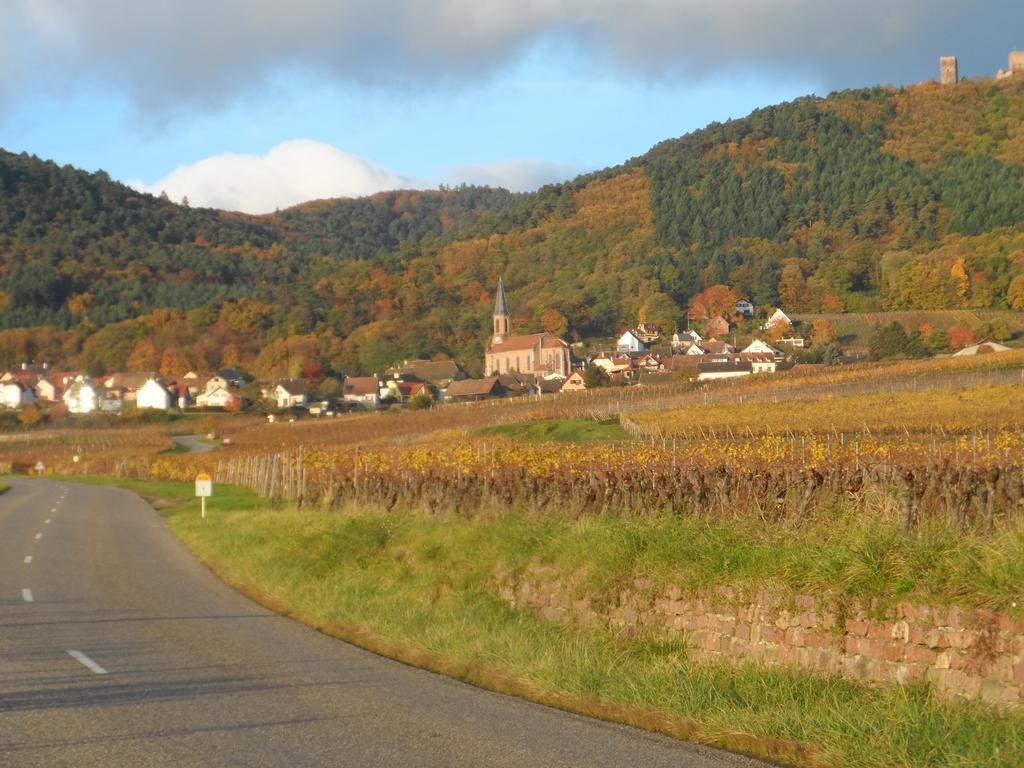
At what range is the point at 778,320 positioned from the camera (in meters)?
150

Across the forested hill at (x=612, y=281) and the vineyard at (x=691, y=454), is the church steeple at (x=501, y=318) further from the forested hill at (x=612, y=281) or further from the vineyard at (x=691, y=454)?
the vineyard at (x=691, y=454)

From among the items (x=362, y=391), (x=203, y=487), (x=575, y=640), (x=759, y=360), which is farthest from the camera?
(x=362, y=391)

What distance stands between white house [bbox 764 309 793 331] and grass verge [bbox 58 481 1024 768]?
427 ft

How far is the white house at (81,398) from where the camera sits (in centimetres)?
13038

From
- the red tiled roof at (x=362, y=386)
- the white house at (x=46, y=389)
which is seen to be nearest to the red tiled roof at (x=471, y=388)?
the red tiled roof at (x=362, y=386)

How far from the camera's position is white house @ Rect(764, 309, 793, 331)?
149 meters

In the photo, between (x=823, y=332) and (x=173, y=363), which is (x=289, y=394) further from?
(x=823, y=332)

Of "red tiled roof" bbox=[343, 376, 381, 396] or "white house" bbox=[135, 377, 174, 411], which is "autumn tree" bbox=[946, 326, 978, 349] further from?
"white house" bbox=[135, 377, 174, 411]

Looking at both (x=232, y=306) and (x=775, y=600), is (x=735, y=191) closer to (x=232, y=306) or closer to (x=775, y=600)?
(x=232, y=306)

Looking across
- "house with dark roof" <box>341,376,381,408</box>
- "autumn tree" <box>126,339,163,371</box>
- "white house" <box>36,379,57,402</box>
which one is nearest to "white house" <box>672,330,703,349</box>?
"house with dark roof" <box>341,376,381,408</box>

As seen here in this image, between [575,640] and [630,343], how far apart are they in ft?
486

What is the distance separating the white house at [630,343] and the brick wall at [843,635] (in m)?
145

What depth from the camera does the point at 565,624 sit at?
14.4 metres

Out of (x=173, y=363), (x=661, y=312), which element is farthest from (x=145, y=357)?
(x=661, y=312)
